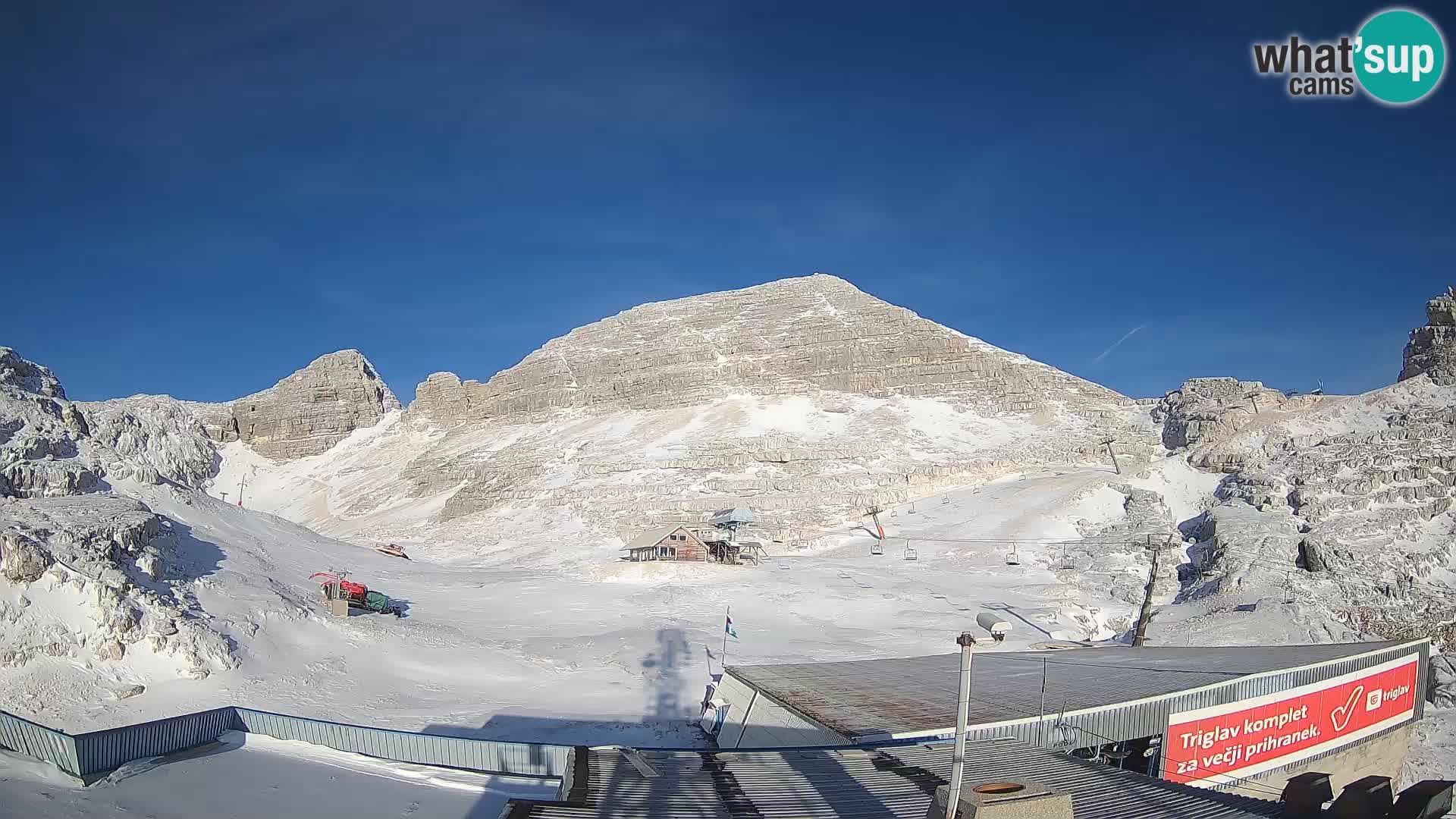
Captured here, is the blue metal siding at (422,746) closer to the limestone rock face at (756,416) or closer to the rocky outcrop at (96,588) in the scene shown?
the rocky outcrop at (96,588)

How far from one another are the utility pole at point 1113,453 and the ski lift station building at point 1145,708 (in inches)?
1428

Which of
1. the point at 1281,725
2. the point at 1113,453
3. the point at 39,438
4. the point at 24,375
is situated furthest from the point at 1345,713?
the point at 1113,453

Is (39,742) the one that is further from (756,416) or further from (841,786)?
(756,416)

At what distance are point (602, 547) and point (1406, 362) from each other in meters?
45.8

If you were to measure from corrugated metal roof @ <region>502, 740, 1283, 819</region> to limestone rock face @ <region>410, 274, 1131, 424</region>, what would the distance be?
224 ft

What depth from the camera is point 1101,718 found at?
10.9 m

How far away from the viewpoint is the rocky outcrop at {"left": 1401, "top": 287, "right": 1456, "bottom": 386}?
4325 cm

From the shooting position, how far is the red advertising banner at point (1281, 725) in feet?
37.4

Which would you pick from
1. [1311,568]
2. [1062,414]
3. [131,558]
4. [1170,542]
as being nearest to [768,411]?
[1062,414]

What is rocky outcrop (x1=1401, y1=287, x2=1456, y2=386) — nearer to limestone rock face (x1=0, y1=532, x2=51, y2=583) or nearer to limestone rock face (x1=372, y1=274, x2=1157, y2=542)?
limestone rock face (x1=372, y1=274, x2=1157, y2=542)

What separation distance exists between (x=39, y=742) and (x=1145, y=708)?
1285 cm

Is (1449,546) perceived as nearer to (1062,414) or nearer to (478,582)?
(478,582)

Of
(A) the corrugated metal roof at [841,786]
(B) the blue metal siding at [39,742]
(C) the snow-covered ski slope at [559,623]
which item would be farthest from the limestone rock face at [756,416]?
(B) the blue metal siding at [39,742]

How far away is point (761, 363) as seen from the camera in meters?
87.6
